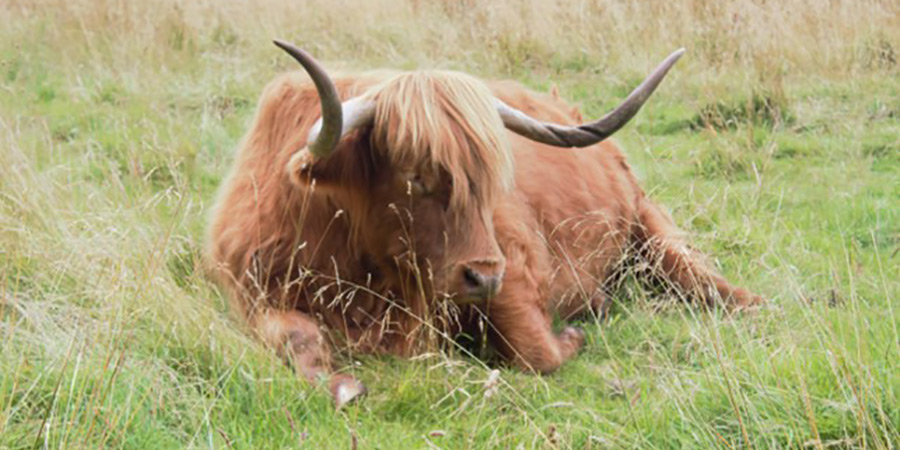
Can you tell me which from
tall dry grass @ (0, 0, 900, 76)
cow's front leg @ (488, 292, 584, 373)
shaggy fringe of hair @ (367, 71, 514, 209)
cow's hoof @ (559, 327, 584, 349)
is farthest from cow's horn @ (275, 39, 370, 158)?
tall dry grass @ (0, 0, 900, 76)

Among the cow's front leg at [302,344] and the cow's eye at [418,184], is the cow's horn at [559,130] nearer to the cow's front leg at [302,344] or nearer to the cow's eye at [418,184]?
the cow's eye at [418,184]

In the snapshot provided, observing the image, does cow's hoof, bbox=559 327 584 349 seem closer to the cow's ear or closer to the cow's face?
the cow's face

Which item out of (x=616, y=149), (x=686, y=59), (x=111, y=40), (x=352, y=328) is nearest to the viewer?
(x=352, y=328)

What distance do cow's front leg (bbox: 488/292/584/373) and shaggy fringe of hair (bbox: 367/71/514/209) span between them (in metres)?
0.51

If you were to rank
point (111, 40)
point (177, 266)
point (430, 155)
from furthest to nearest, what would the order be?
point (111, 40) < point (177, 266) < point (430, 155)

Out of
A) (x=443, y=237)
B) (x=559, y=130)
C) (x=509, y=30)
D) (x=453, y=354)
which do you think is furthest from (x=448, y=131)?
(x=509, y=30)

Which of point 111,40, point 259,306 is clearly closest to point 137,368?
point 259,306

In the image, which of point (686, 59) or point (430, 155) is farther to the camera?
point (686, 59)

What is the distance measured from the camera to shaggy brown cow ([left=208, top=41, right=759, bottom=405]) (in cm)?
359

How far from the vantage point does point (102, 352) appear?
3.06 meters

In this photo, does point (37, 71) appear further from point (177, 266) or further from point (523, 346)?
point (523, 346)

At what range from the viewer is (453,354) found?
387 cm

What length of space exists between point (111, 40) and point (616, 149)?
535 centimetres

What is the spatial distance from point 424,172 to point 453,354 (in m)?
0.67
